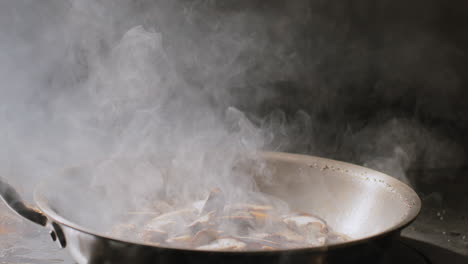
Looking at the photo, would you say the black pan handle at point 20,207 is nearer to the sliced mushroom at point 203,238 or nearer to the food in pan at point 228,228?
the food in pan at point 228,228

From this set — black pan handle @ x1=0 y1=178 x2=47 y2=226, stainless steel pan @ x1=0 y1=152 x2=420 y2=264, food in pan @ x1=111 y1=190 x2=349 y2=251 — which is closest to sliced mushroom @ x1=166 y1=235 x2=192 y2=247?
food in pan @ x1=111 y1=190 x2=349 y2=251

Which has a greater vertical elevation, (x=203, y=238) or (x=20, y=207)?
(x=20, y=207)

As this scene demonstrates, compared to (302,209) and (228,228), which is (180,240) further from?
(302,209)

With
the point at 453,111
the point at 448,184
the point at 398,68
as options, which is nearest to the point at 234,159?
the point at 448,184

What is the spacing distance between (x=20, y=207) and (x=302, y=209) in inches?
42.7

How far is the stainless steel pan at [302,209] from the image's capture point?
3.45ft

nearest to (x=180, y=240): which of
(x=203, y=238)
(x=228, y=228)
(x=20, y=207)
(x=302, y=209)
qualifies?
(x=203, y=238)

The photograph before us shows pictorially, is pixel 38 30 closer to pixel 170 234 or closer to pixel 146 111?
pixel 146 111

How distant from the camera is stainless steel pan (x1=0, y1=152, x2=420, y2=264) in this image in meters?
1.05

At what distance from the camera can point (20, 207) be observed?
51.8 inches

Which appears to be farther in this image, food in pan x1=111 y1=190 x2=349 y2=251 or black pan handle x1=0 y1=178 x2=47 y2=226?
food in pan x1=111 y1=190 x2=349 y2=251

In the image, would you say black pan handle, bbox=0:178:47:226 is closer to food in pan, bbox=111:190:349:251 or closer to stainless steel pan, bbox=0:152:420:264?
stainless steel pan, bbox=0:152:420:264

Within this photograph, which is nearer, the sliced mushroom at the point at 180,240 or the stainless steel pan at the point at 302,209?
the stainless steel pan at the point at 302,209

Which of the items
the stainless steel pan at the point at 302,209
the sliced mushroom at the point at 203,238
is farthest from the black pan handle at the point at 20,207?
the sliced mushroom at the point at 203,238
